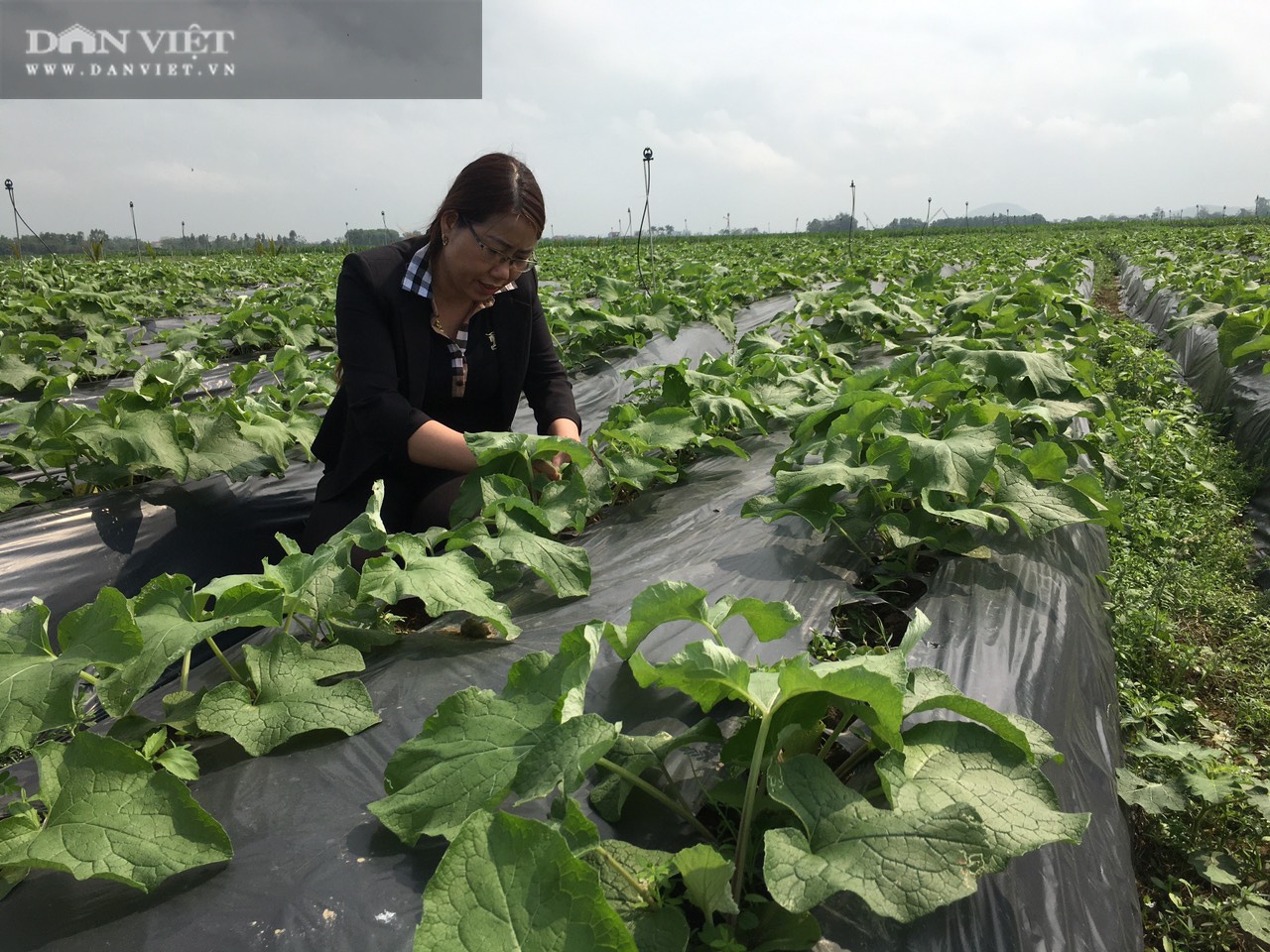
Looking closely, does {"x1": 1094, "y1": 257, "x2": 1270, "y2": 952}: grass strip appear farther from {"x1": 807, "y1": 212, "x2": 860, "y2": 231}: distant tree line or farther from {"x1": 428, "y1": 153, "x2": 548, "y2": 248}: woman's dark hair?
{"x1": 807, "y1": 212, "x2": 860, "y2": 231}: distant tree line

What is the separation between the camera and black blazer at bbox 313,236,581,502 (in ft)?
9.57

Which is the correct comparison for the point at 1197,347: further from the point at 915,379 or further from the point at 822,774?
the point at 822,774

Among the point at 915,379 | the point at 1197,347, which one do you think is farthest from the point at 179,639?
the point at 1197,347

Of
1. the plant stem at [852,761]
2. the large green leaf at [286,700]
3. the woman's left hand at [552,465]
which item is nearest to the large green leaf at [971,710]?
the plant stem at [852,761]

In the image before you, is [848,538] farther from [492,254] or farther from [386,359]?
[386,359]

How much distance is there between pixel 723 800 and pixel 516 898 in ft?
1.59

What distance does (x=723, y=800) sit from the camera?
1251 mm

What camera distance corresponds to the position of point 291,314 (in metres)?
6.84

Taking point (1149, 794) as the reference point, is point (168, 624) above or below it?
above

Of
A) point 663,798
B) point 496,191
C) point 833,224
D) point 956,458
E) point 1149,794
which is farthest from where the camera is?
point 833,224

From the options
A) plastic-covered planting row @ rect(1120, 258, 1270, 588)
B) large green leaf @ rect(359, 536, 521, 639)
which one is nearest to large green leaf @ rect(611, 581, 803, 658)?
large green leaf @ rect(359, 536, 521, 639)

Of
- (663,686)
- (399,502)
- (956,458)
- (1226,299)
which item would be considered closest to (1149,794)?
(956,458)

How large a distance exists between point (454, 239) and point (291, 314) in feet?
15.5

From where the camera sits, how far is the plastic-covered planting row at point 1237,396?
406 cm
